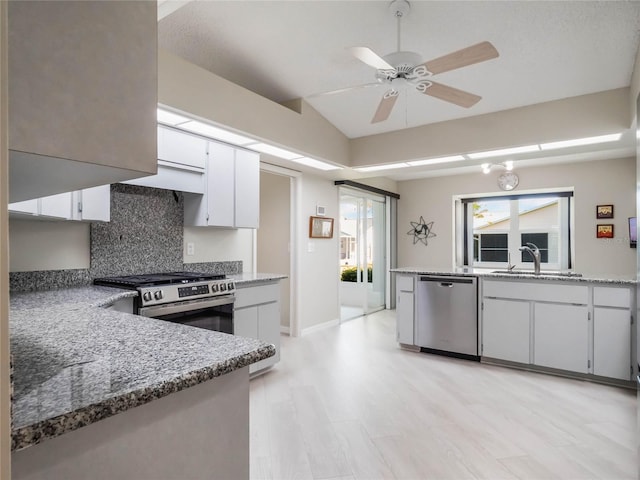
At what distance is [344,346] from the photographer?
14.5 feet

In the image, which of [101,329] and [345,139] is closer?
[101,329]

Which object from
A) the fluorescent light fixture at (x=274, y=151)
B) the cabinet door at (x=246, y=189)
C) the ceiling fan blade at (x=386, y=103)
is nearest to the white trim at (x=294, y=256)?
the fluorescent light fixture at (x=274, y=151)

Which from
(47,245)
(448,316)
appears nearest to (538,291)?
(448,316)

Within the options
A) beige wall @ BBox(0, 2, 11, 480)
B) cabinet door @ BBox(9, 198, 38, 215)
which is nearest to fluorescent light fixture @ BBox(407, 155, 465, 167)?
cabinet door @ BBox(9, 198, 38, 215)

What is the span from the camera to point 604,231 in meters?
5.42

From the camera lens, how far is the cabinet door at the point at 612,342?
3.16 m

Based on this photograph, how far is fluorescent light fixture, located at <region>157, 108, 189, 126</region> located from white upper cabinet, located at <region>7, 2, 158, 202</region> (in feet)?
6.88

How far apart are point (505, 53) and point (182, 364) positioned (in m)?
3.35

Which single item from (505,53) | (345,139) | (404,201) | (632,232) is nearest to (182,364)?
(505,53)

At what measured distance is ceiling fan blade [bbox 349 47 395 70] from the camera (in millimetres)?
2080

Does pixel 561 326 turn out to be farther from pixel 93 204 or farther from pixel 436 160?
pixel 93 204

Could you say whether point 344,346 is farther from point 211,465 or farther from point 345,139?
point 211,465

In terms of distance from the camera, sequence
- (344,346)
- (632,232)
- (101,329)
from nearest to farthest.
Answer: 1. (101,329)
2. (344,346)
3. (632,232)

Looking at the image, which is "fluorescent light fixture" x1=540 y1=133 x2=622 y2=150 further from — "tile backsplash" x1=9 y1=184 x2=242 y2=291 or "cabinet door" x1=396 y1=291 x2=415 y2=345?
"tile backsplash" x1=9 y1=184 x2=242 y2=291
